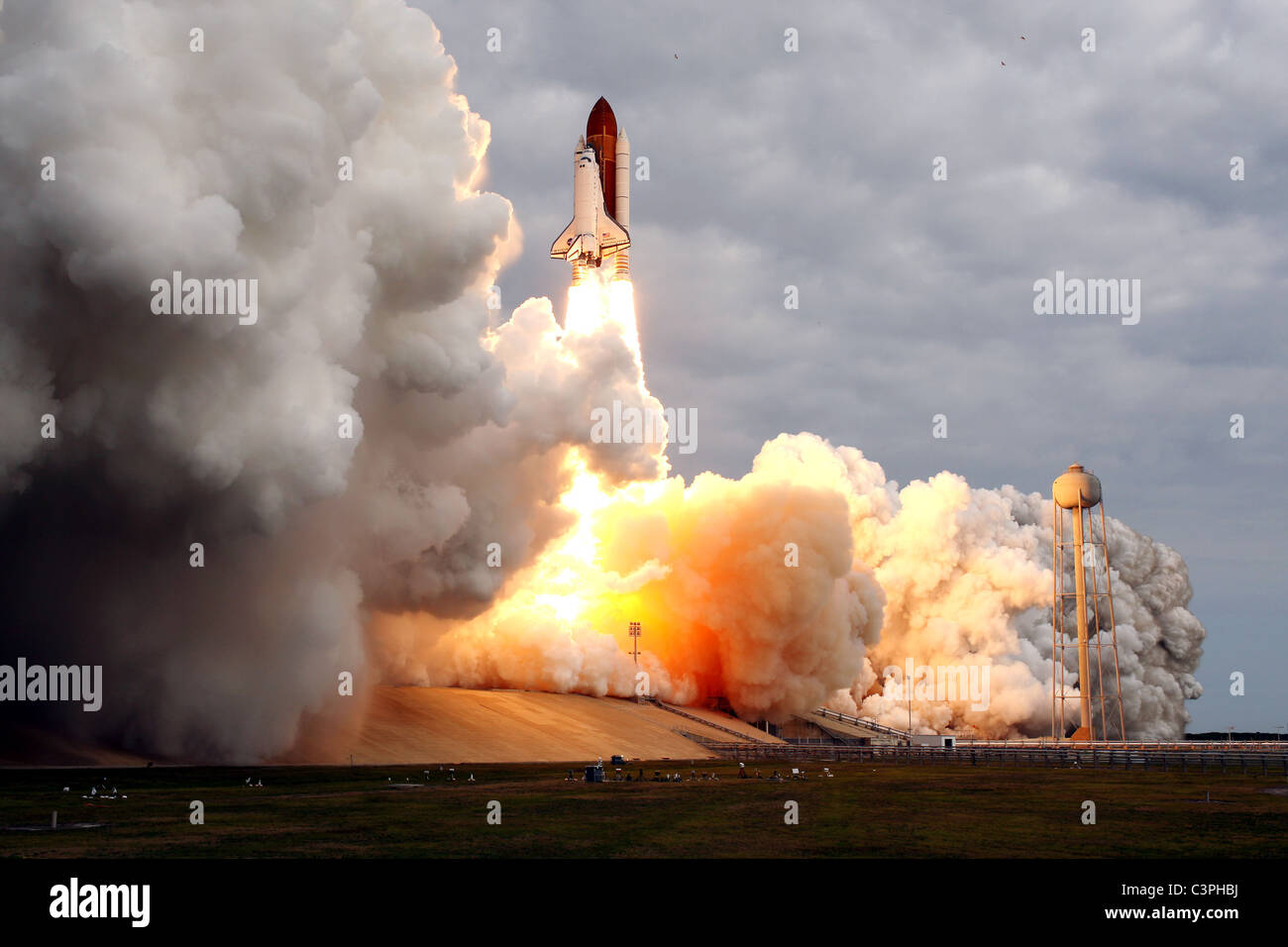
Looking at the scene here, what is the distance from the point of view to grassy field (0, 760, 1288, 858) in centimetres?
2620

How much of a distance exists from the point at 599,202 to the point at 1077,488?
128 ft

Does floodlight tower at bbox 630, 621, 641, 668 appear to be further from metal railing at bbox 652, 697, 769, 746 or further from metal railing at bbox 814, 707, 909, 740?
metal railing at bbox 814, 707, 909, 740

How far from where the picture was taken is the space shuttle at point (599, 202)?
89438 mm

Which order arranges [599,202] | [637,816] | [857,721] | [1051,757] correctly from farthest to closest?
[857,721], [599,202], [1051,757], [637,816]

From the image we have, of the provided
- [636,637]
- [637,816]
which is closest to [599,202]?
[636,637]

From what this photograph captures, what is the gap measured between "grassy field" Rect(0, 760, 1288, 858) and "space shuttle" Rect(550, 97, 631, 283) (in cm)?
4690

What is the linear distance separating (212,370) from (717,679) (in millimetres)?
65481

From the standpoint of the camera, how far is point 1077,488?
91.8 meters

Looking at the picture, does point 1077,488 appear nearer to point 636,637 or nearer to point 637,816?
point 636,637

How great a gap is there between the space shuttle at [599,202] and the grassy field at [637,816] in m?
46.9

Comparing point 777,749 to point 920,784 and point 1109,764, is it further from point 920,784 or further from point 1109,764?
point 920,784

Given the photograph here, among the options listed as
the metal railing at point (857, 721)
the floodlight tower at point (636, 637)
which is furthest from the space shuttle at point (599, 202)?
the metal railing at point (857, 721)

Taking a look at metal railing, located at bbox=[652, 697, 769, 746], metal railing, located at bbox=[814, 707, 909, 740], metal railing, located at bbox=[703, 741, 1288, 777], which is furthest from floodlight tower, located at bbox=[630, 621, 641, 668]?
metal railing, located at bbox=[814, 707, 909, 740]

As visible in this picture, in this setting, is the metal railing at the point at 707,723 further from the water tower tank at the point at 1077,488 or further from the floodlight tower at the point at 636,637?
the water tower tank at the point at 1077,488
